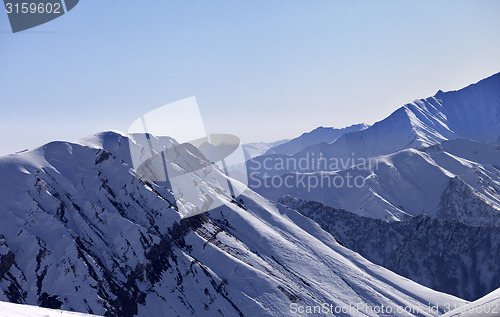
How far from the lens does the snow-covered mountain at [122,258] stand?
146 metres

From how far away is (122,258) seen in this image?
165250 mm

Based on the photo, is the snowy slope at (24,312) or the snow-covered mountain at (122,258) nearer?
the snowy slope at (24,312)

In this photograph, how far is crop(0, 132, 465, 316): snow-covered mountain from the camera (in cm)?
14562

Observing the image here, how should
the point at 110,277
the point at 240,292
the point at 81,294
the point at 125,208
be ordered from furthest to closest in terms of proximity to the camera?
the point at 125,208
the point at 240,292
the point at 110,277
the point at 81,294

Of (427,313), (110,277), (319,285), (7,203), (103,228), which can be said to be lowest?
(427,313)

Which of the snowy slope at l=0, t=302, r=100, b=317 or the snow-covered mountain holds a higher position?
the snowy slope at l=0, t=302, r=100, b=317

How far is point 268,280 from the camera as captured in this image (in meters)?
176

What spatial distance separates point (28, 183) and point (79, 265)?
40.7 m

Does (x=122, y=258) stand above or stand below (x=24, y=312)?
below

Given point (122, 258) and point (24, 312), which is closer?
point (24, 312)

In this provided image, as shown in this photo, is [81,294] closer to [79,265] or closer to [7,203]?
[79,265]

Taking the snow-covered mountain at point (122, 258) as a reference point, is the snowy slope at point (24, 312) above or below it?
above

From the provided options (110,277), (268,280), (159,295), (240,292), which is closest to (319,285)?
(268,280)

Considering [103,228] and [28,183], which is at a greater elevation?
[28,183]
